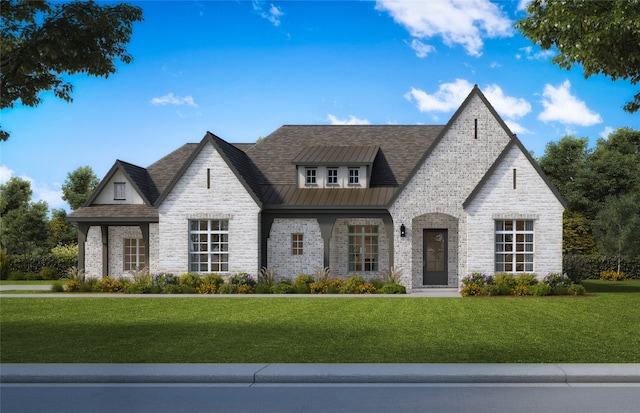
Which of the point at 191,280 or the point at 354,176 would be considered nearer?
the point at 191,280

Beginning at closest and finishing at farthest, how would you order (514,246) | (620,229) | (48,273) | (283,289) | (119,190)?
(514,246) → (283,289) → (119,190) → (48,273) → (620,229)

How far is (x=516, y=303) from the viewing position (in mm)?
23531

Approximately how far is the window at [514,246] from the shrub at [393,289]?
4145 mm

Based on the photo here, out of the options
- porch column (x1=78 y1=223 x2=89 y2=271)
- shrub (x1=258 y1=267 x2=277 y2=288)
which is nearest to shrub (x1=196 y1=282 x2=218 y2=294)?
shrub (x1=258 y1=267 x2=277 y2=288)

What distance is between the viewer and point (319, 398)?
915 cm

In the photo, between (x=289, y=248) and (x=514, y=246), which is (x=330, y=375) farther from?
(x=289, y=248)

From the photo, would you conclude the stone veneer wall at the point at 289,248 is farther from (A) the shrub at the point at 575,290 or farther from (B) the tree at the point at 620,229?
(B) the tree at the point at 620,229

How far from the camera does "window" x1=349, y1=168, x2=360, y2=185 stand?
32.6 meters

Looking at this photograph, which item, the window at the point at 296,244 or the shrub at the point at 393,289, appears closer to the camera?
the shrub at the point at 393,289

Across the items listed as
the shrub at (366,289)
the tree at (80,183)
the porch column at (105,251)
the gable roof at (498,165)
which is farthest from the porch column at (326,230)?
the tree at (80,183)

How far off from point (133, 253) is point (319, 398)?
26520mm

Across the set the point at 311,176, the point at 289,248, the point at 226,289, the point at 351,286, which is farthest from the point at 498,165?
the point at 226,289

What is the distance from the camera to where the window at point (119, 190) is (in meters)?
33.8

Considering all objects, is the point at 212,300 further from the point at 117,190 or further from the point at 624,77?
the point at 624,77
